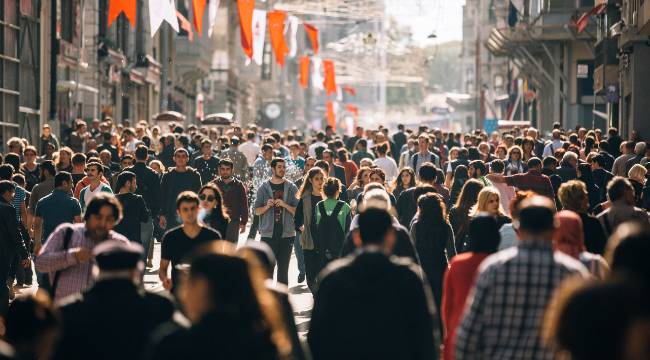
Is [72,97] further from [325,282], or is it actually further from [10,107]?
[325,282]

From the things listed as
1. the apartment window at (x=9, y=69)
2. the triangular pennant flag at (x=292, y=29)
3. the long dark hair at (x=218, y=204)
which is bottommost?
the long dark hair at (x=218, y=204)

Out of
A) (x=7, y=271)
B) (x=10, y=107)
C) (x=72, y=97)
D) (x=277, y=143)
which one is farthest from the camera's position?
(x=72, y=97)

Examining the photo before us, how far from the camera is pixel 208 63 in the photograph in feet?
213

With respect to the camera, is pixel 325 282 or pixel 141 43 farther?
pixel 141 43

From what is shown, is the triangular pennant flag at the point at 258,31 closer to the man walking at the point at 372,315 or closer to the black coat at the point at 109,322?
the man walking at the point at 372,315

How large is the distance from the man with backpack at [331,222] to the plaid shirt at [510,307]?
7700 mm

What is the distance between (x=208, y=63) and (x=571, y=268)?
58.9m

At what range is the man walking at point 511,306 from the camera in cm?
659

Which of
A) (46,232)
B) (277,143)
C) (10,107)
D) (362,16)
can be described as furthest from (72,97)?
(362,16)

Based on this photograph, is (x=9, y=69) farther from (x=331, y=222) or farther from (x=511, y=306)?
(x=511, y=306)

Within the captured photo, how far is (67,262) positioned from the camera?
892 cm

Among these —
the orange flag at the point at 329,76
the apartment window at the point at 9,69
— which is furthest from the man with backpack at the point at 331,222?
the orange flag at the point at 329,76

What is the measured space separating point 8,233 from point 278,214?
157 inches

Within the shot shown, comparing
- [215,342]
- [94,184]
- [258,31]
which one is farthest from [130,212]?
[258,31]
